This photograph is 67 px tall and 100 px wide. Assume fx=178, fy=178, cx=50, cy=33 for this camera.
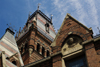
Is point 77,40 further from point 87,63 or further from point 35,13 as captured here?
point 35,13

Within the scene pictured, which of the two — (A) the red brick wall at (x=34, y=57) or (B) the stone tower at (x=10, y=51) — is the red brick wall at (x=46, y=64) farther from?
(A) the red brick wall at (x=34, y=57)

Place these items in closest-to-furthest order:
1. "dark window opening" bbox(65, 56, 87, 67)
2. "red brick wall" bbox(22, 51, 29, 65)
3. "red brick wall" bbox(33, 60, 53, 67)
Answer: "dark window opening" bbox(65, 56, 87, 67) < "red brick wall" bbox(33, 60, 53, 67) < "red brick wall" bbox(22, 51, 29, 65)

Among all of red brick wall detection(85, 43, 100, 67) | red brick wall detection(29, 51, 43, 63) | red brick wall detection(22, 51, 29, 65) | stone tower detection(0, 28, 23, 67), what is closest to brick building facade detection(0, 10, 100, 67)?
red brick wall detection(85, 43, 100, 67)

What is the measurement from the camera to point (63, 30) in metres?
14.4

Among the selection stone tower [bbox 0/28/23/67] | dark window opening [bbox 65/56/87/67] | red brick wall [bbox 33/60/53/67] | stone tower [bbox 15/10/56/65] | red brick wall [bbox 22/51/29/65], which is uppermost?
stone tower [bbox 15/10/56/65]

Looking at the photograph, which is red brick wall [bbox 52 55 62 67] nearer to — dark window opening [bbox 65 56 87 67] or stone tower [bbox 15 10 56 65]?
dark window opening [bbox 65 56 87 67]

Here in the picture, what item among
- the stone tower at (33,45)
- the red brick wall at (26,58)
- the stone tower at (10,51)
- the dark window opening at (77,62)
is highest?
the stone tower at (33,45)

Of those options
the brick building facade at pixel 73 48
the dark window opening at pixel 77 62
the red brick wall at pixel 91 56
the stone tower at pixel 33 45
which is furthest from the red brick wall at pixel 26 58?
the red brick wall at pixel 91 56

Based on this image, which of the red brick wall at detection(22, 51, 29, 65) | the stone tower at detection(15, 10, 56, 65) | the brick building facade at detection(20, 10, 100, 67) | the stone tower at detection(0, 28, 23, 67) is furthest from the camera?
the stone tower at detection(15, 10, 56, 65)

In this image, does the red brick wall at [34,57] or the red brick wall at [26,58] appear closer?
the red brick wall at [26,58]

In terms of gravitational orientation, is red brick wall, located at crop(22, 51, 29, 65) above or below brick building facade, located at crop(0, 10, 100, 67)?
above

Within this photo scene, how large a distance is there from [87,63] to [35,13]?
47.0m

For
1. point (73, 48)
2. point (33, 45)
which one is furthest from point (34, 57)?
point (73, 48)

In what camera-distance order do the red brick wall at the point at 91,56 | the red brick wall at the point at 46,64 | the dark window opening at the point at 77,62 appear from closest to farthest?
the red brick wall at the point at 91,56, the dark window opening at the point at 77,62, the red brick wall at the point at 46,64
